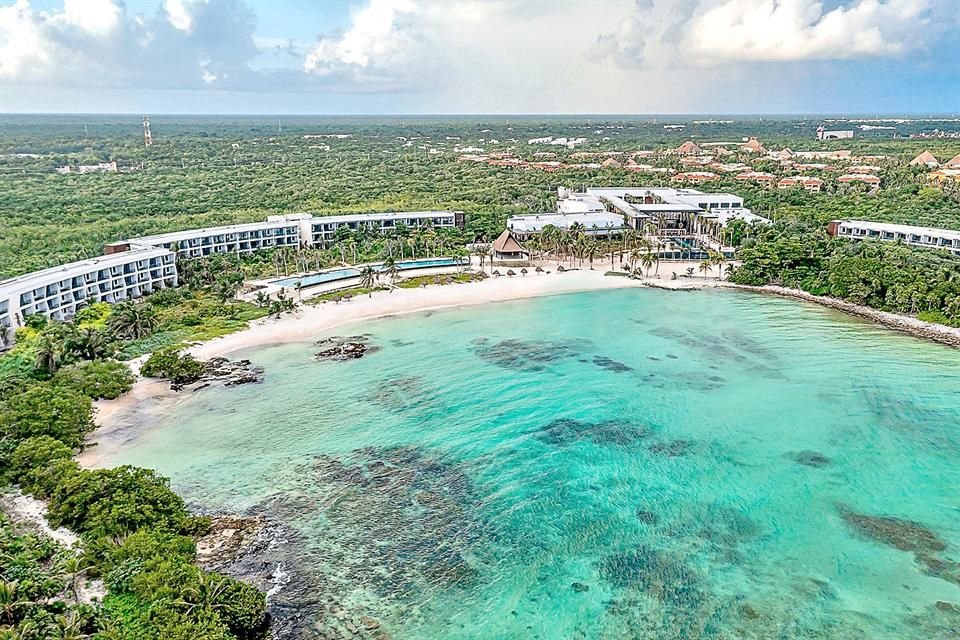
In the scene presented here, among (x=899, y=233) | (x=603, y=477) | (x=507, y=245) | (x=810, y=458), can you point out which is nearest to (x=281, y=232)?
(x=507, y=245)

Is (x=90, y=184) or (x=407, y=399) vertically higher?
(x=90, y=184)

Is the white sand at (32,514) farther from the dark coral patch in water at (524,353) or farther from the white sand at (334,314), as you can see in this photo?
the dark coral patch in water at (524,353)

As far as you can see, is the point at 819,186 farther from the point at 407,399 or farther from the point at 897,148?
the point at 407,399

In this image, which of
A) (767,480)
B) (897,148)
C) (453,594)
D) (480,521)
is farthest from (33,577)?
(897,148)

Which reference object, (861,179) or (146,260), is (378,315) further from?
(861,179)

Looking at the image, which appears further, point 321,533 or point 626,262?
point 626,262

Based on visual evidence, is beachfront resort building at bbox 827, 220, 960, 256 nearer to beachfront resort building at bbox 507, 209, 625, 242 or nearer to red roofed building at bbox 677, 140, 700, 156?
beachfront resort building at bbox 507, 209, 625, 242
